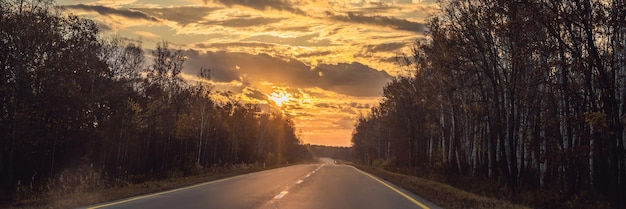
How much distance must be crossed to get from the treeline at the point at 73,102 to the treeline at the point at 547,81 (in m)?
17.1

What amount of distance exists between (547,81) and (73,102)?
23199mm

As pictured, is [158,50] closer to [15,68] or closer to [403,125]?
[15,68]

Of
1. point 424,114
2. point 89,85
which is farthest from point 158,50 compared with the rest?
point 424,114

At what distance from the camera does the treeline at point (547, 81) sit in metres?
14.2

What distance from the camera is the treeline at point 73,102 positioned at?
2277 cm

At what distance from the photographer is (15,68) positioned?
2294cm

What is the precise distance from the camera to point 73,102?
26.0 metres

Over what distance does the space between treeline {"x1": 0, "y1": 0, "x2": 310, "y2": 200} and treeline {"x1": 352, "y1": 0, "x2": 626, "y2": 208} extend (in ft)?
56.1

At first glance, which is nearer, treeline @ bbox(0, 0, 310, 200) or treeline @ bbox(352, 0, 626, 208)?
treeline @ bbox(352, 0, 626, 208)

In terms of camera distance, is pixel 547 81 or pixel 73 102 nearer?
pixel 547 81

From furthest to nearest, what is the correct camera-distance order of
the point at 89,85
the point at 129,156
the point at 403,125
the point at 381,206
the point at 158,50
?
the point at 403,125
the point at 129,156
the point at 158,50
the point at 89,85
the point at 381,206

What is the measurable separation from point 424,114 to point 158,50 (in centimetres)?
2721

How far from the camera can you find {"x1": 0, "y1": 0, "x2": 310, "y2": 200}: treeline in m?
22.8

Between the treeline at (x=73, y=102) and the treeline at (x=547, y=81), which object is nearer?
the treeline at (x=547, y=81)
